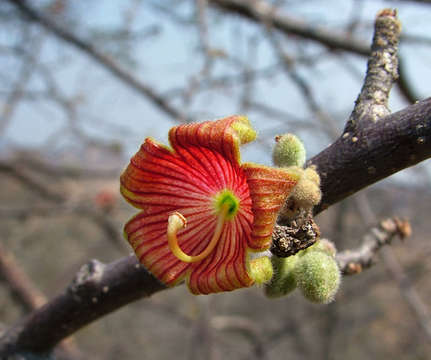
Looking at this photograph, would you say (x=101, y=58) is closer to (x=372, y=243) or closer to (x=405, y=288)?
(x=405, y=288)

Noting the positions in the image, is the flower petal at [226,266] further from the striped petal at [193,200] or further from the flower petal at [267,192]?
the flower petal at [267,192]

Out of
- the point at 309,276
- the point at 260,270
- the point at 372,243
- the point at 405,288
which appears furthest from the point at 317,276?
the point at 405,288

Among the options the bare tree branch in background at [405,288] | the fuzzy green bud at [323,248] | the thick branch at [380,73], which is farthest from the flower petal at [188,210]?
the bare tree branch in background at [405,288]

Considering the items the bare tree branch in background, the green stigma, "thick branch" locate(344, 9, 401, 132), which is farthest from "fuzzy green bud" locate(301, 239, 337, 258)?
the bare tree branch in background

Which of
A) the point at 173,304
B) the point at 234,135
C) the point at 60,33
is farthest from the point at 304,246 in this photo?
the point at 173,304

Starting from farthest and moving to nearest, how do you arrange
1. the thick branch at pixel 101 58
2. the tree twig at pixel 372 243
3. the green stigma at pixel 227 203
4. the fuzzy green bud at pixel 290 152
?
the thick branch at pixel 101 58
the tree twig at pixel 372 243
the green stigma at pixel 227 203
the fuzzy green bud at pixel 290 152

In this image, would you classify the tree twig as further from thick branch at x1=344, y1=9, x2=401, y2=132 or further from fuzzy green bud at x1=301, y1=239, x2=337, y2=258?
thick branch at x1=344, y1=9, x2=401, y2=132
